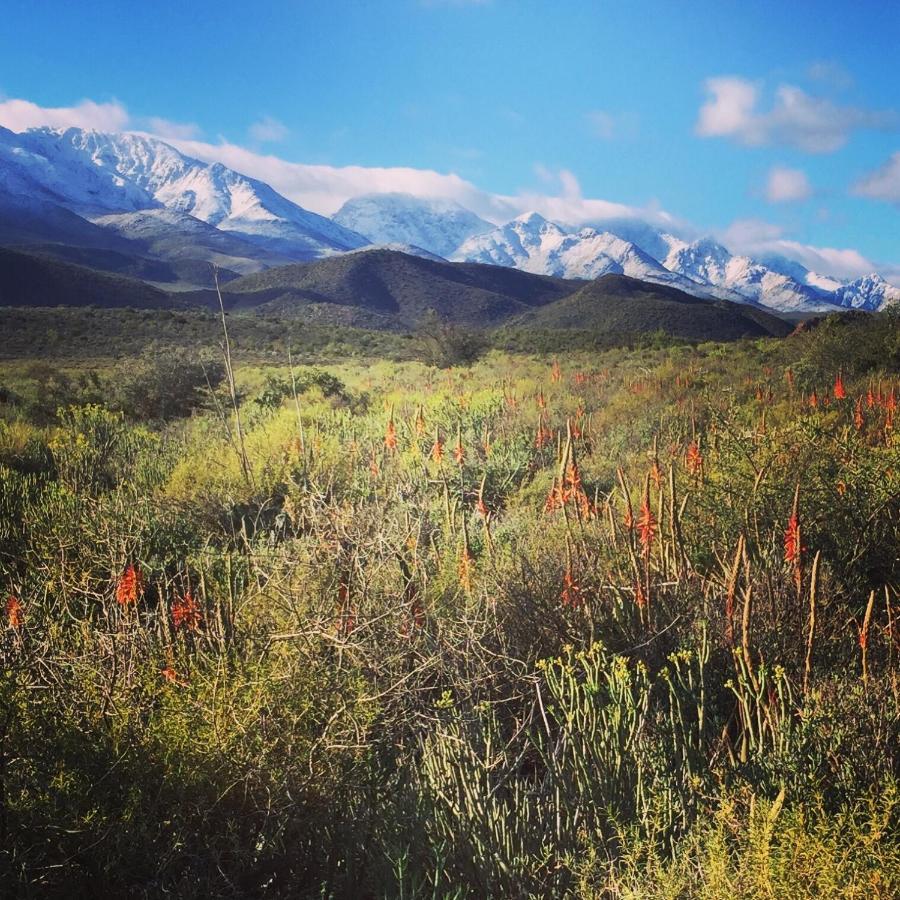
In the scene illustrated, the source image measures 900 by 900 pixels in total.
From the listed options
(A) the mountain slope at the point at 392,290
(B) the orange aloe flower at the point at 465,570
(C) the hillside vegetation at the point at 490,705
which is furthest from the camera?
(A) the mountain slope at the point at 392,290

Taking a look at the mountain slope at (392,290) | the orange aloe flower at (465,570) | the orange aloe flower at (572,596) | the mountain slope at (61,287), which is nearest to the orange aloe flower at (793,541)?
the orange aloe flower at (572,596)

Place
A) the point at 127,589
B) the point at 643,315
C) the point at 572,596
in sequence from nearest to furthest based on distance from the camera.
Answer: the point at 127,589 < the point at 572,596 < the point at 643,315

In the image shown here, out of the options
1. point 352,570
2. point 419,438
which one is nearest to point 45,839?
point 352,570

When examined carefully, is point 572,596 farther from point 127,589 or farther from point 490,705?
point 127,589

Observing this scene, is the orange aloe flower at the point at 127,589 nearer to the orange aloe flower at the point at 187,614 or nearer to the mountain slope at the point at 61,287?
the orange aloe flower at the point at 187,614

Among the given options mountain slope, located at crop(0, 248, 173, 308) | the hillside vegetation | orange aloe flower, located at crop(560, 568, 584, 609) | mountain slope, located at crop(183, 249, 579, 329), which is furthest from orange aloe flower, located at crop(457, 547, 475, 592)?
mountain slope, located at crop(183, 249, 579, 329)

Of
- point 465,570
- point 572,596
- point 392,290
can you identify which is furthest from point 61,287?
point 572,596

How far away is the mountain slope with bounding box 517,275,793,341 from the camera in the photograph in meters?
68.2

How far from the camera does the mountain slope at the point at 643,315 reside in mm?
68250

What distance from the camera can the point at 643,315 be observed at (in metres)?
69.1

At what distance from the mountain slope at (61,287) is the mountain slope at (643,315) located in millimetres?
46715

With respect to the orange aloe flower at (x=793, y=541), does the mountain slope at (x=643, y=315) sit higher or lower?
higher

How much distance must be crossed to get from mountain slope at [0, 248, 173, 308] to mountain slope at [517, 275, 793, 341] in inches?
1839

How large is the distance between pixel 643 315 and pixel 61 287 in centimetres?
6637
